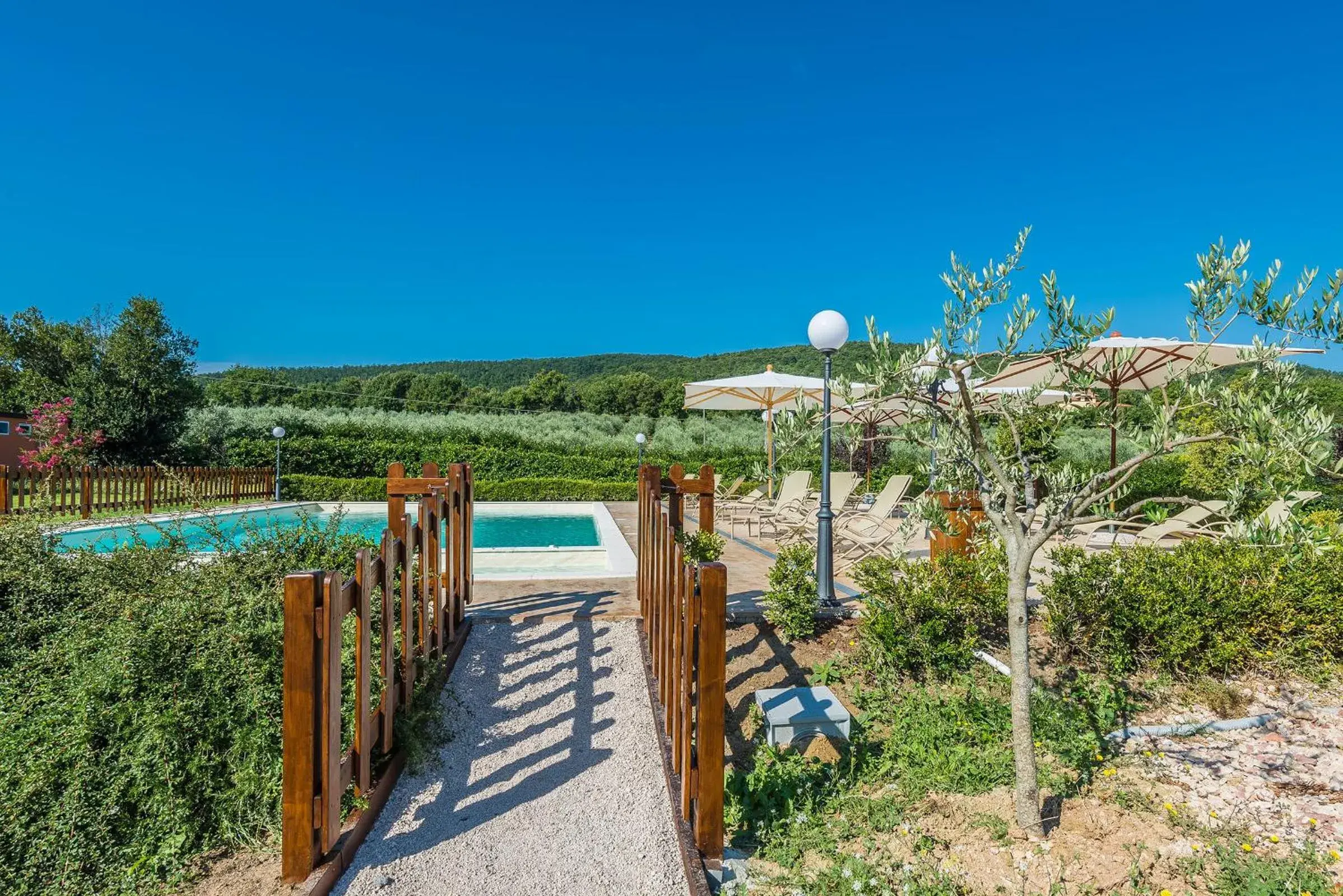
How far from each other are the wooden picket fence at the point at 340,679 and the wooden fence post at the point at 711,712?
123 centimetres

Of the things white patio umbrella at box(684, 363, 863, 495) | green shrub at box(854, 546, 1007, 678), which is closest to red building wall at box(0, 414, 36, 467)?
white patio umbrella at box(684, 363, 863, 495)

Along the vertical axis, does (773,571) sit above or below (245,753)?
above

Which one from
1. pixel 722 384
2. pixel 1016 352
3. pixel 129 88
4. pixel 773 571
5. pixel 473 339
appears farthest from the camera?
pixel 473 339

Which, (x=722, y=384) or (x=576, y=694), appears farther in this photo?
(x=722, y=384)

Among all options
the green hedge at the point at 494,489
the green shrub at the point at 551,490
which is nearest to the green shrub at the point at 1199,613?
the green shrub at the point at 551,490

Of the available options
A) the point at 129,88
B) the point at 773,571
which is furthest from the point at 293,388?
the point at 773,571

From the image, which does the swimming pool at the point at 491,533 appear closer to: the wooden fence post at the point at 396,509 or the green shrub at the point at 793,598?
the wooden fence post at the point at 396,509

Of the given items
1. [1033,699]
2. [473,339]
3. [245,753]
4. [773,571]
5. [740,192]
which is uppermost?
[740,192]

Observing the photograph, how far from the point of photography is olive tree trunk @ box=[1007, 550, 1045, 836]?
2.60 metres

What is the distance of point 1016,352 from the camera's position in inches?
98.4

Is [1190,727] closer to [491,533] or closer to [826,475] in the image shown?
[826,475]

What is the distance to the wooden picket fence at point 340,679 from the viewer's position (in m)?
2.03

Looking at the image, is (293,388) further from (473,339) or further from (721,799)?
(721,799)

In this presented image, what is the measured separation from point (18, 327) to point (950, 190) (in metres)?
37.0
